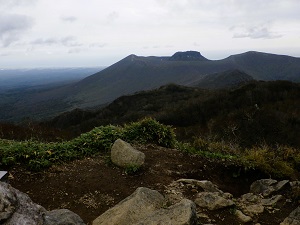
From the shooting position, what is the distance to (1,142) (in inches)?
338

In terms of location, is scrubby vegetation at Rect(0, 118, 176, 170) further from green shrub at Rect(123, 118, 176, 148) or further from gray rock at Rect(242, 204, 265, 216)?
gray rock at Rect(242, 204, 265, 216)

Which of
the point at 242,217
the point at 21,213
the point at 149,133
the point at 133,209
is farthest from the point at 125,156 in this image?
the point at 21,213

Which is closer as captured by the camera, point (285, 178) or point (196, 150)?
point (285, 178)

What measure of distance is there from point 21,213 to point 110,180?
11.4ft

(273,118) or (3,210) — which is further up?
(3,210)

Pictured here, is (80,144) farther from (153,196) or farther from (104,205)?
(153,196)

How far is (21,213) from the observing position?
3566 mm

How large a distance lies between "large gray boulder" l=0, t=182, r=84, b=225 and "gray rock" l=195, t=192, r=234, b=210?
2703 millimetres

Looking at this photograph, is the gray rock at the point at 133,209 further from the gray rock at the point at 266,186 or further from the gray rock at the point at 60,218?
the gray rock at the point at 266,186

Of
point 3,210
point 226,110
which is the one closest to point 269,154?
point 3,210

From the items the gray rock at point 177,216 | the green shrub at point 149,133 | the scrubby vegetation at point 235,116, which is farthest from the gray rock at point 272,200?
the scrubby vegetation at point 235,116

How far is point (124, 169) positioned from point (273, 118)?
95.6 ft

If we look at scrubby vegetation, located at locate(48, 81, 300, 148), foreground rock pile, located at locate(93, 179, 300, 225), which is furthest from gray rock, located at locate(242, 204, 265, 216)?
scrubby vegetation, located at locate(48, 81, 300, 148)

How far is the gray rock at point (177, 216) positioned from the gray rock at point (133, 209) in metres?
0.69
